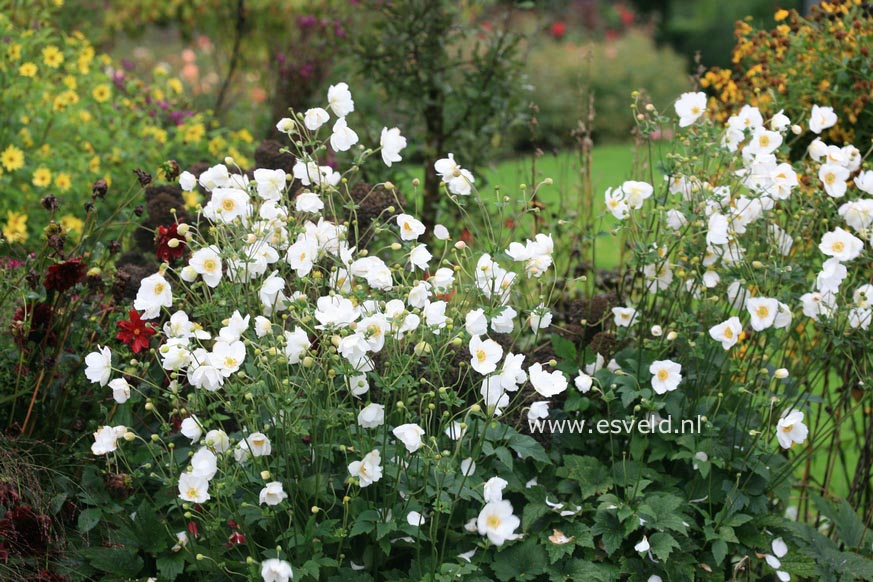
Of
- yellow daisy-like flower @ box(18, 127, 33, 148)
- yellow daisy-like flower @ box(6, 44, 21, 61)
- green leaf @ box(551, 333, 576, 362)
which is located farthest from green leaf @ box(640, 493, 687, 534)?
yellow daisy-like flower @ box(6, 44, 21, 61)

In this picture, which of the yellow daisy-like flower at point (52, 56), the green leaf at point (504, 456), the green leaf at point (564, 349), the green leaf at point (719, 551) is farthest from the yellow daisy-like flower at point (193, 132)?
the green leaf at point (719, 551)

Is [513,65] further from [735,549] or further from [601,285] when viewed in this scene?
[735,549]

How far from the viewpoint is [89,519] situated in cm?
230

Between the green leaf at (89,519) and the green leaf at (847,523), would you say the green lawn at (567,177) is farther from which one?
the green leaf at (89,519)

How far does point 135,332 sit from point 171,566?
54 centimetres

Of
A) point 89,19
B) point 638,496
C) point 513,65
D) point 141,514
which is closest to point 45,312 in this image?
point 141,514

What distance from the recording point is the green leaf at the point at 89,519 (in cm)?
227

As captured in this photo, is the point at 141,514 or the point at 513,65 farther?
the point at 513,65

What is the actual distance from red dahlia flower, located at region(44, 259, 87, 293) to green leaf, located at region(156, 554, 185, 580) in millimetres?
683

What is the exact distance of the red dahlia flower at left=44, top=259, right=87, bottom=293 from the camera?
227 centimetres

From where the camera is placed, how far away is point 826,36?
3346 mm

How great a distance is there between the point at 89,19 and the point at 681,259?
800cm

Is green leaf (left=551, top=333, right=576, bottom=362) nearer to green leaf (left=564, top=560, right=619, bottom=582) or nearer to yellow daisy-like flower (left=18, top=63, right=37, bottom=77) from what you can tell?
green leaf (left=564, top=560, right=619, bottom=582)

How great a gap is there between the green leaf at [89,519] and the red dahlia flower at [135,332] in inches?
16.7
